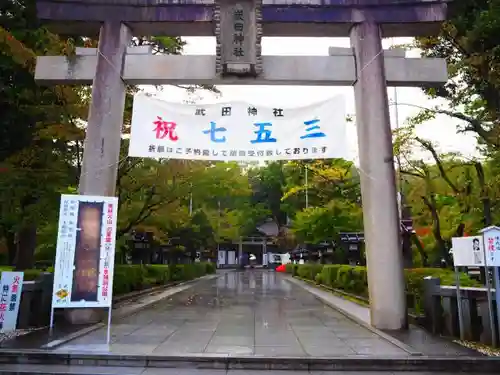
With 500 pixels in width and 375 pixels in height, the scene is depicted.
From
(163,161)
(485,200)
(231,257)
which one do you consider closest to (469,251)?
(485,200)

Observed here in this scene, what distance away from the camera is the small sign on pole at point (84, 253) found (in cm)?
836

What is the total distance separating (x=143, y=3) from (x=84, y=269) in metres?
6.53

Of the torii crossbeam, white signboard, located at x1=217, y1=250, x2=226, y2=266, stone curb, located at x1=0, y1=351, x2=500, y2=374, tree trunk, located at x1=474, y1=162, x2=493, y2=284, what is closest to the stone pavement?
stone curb, located at x1=0, y1=351, x2=500, y2=374

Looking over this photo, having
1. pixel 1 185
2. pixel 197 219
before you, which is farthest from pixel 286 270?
pixel 1 185

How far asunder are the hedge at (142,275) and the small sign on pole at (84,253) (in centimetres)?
368

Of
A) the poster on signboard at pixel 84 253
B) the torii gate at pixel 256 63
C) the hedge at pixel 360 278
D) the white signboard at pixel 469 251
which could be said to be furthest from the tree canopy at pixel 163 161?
the white signboard at pixel 469 251

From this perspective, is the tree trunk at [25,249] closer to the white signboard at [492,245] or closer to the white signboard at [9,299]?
the white signboard at [9,299]

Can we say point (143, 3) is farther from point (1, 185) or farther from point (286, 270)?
point (286, 270)

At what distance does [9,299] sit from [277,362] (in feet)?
19.8

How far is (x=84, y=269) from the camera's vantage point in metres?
8.50

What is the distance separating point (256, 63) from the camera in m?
9.77

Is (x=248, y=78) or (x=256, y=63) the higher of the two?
(x=256, y=63)

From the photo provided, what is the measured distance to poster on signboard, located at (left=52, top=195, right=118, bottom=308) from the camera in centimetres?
836

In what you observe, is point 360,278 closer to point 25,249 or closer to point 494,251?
point 494,251
